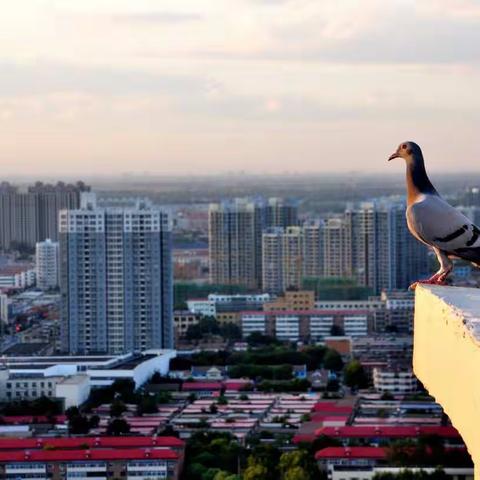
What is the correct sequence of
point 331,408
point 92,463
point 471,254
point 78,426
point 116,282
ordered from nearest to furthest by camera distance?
point 471,254, point 92,463, point 78,426, point 331,408, point 116,282

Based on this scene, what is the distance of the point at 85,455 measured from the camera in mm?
10258

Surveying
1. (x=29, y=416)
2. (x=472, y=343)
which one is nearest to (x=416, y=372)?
(x=472, y=343)

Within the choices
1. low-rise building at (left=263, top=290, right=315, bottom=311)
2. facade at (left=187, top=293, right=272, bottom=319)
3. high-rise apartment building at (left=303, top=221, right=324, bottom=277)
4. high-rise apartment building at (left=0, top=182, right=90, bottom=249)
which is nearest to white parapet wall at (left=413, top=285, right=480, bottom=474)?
low-rise building at (left=263, top=290, right=315, bottom=311)

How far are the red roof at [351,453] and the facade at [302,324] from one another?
35.3 ft

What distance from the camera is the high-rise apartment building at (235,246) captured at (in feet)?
93.0

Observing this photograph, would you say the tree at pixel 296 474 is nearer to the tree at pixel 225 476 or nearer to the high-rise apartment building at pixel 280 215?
the tree at pixel 225 476

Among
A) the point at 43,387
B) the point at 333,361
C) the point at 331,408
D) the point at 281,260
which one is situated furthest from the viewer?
the point at 281,260

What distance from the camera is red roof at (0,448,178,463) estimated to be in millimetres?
10242

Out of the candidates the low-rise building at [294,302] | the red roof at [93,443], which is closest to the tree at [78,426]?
the red roof at [93,443]

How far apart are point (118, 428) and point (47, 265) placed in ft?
56.6

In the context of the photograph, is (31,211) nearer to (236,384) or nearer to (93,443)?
(236,384)

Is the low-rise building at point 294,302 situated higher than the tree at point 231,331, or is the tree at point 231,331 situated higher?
the low-rise building at point 294,302

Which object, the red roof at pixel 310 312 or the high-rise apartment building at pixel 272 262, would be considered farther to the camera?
the high-rise apartment building at pixel 272 262

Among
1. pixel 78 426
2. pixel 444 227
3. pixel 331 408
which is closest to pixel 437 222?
pixel 444 227
